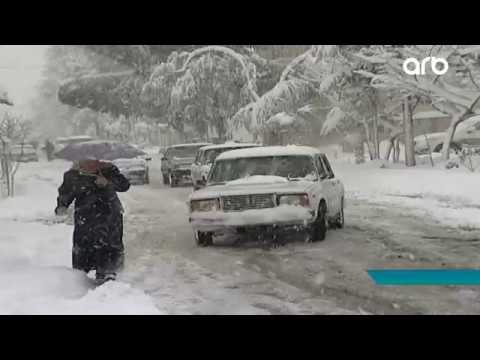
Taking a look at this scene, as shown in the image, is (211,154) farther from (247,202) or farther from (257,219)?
(257,219)

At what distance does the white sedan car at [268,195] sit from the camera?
6758mm

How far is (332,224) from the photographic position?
7926 mm

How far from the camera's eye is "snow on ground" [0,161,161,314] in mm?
5439

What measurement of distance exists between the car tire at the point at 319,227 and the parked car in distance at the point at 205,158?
4.88 ft

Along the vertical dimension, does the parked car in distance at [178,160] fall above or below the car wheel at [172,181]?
above

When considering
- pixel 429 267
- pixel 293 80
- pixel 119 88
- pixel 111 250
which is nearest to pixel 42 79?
pixel 119 88

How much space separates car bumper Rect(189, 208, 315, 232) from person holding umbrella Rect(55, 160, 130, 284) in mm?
1362

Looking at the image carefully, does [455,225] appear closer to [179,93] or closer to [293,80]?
[293,80]

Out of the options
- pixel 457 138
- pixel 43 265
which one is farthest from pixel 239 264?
pixel 457 138

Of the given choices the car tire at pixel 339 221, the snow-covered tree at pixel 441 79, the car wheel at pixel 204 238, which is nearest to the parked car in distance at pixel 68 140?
the car wheel at pixel 204 238

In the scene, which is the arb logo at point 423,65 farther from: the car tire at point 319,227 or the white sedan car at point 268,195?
the car tire at point 319,227

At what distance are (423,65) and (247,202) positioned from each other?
2.26 m

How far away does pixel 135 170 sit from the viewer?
303 inches

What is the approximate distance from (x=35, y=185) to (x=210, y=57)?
2461 millimetres
